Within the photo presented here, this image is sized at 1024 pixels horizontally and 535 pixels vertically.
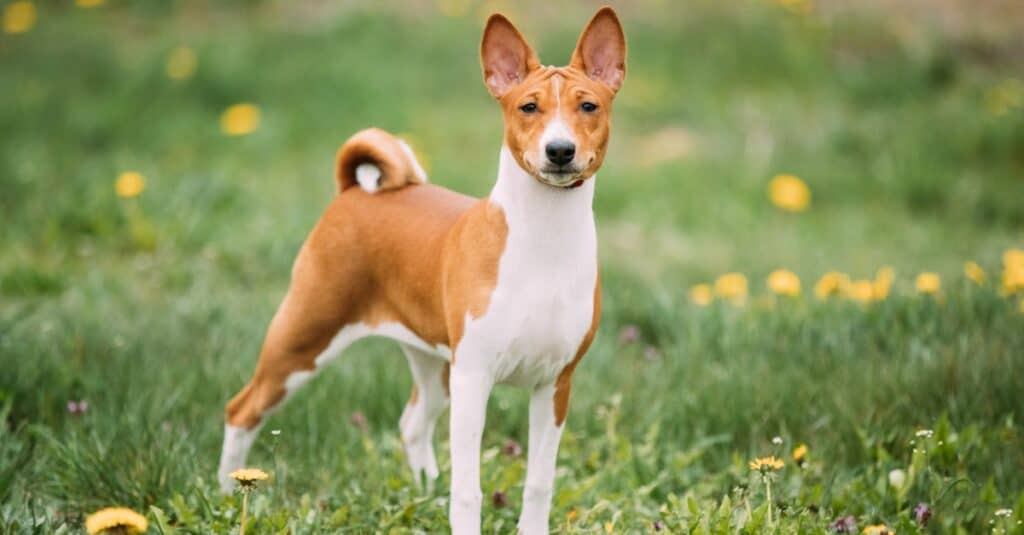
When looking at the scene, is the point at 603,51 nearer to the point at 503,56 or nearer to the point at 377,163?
the point at 503,56

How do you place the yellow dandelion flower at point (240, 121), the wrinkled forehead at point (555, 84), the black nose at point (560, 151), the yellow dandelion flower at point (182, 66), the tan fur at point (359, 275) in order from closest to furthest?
the black nose at point (560, 151) < the wrinkled forehead at point (555, 84) < the tan fur at point (359, 275) < the yellow dandelion flower at point (240, 121) < the yellow dandelion flower at point (182, 66)

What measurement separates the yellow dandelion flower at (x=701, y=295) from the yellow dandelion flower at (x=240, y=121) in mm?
3226

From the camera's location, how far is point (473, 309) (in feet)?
10.3

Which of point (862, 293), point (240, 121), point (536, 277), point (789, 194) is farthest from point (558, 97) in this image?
point (240, 121)

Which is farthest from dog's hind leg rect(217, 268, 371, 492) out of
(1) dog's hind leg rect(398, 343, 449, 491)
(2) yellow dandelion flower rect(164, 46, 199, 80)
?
(2) yellow dandelion flower rect(164, 46, 199, 80)

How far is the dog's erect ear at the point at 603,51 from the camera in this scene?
3.18 m

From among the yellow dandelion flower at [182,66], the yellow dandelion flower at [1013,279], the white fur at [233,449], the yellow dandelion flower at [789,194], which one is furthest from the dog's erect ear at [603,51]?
the yellow dandelion flower at [182,66]

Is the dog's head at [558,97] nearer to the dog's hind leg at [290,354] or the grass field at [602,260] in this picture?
the dog's hind leg at [290,354]

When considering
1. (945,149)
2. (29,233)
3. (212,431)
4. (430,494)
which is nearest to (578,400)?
(430,494)

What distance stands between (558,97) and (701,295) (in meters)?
2.76

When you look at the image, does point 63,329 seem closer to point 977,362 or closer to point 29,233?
point 29,233

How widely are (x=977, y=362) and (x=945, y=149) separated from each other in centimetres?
362

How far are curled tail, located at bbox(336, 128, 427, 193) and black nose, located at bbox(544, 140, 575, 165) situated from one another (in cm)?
92

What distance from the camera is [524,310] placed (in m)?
3.10
